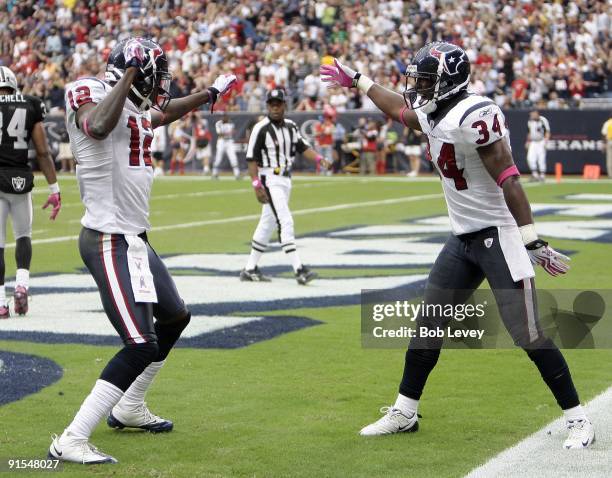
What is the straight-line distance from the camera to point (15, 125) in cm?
993

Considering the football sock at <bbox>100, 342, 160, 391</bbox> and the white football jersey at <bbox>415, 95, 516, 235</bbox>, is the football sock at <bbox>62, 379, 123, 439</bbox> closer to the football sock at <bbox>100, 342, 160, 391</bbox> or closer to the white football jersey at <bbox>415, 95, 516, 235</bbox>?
the football sock at <bbox>100, 342, 160, 391</bbox>

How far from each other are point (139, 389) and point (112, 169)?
46.2 inches

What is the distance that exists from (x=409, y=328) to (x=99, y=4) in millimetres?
32271

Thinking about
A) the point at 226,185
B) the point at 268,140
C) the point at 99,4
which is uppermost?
the point at 99,4

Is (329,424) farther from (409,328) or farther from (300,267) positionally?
(300,267)

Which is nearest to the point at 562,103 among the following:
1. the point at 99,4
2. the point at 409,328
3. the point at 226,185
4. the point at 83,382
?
the point at 226,185

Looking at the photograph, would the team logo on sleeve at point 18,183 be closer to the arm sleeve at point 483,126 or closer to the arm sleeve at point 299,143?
the arm sleeve at point 299,143

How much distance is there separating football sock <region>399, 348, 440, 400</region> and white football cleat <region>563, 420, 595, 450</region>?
0.75 metres

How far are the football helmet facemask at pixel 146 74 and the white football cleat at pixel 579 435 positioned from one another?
8.22 ft

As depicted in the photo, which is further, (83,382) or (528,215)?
(83,382)

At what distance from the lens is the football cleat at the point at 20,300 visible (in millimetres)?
9695

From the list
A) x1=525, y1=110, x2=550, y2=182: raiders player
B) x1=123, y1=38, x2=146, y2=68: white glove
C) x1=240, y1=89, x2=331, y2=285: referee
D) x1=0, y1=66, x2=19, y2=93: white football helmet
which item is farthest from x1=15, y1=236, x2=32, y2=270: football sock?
x1=525, y1=110, x2=550, y2=182: raiders player

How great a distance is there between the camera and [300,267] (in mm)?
11805

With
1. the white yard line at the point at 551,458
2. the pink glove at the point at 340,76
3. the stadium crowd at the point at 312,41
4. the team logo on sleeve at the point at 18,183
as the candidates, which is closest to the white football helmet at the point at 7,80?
the team logo on sleeve at the point at 18,183
